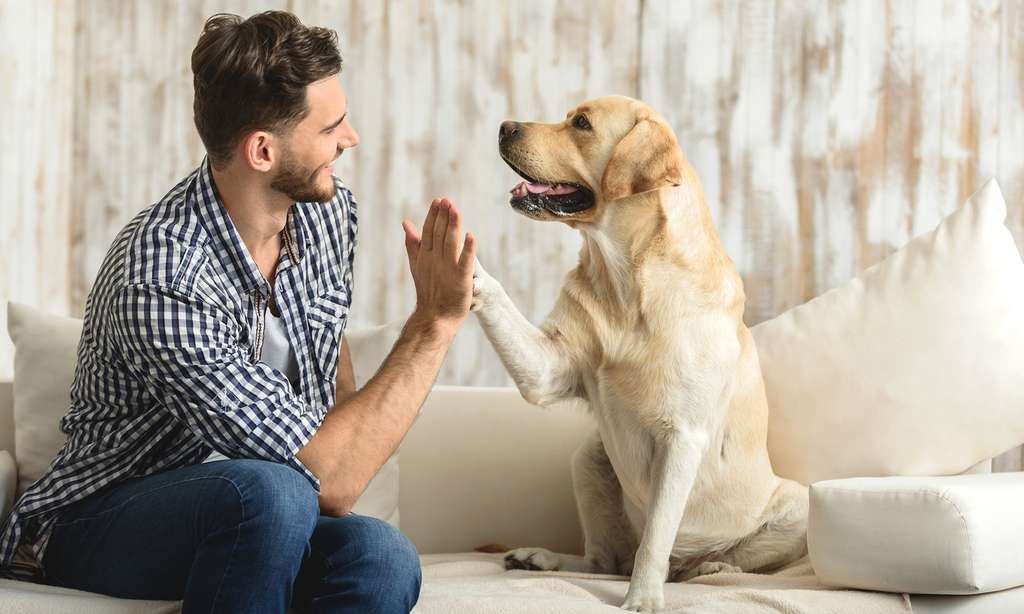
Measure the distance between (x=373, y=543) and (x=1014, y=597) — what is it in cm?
99

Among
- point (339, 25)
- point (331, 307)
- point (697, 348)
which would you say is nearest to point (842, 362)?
point (697, 348)

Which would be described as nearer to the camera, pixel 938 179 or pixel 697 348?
pixel 697 348

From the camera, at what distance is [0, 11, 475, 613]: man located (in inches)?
52.3

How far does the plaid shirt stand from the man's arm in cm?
4

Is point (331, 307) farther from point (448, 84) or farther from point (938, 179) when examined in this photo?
point (938, 179)

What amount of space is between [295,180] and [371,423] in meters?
0.42

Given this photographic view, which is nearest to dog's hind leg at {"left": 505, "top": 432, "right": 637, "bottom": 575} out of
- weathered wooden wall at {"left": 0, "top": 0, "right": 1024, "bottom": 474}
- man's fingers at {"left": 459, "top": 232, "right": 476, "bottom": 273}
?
man's fingers at {"left": 459, "top": 232, "right": 476, "bottom": 273}

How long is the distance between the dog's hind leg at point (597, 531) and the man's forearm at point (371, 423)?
555 millimetres

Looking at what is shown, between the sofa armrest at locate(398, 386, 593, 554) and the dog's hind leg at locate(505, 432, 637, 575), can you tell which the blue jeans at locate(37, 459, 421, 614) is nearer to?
the dog's hind leg at locate(505, 432, 637, 575)

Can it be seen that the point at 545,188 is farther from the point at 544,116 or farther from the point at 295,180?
the point at 544,116

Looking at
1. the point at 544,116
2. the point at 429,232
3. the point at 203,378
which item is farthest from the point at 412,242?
the point at 544,116

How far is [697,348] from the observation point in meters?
1.73

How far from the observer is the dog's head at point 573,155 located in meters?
1.81

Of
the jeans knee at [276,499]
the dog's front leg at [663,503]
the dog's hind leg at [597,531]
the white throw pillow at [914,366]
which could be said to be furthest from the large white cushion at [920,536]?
the jeans knee at [276,499]
